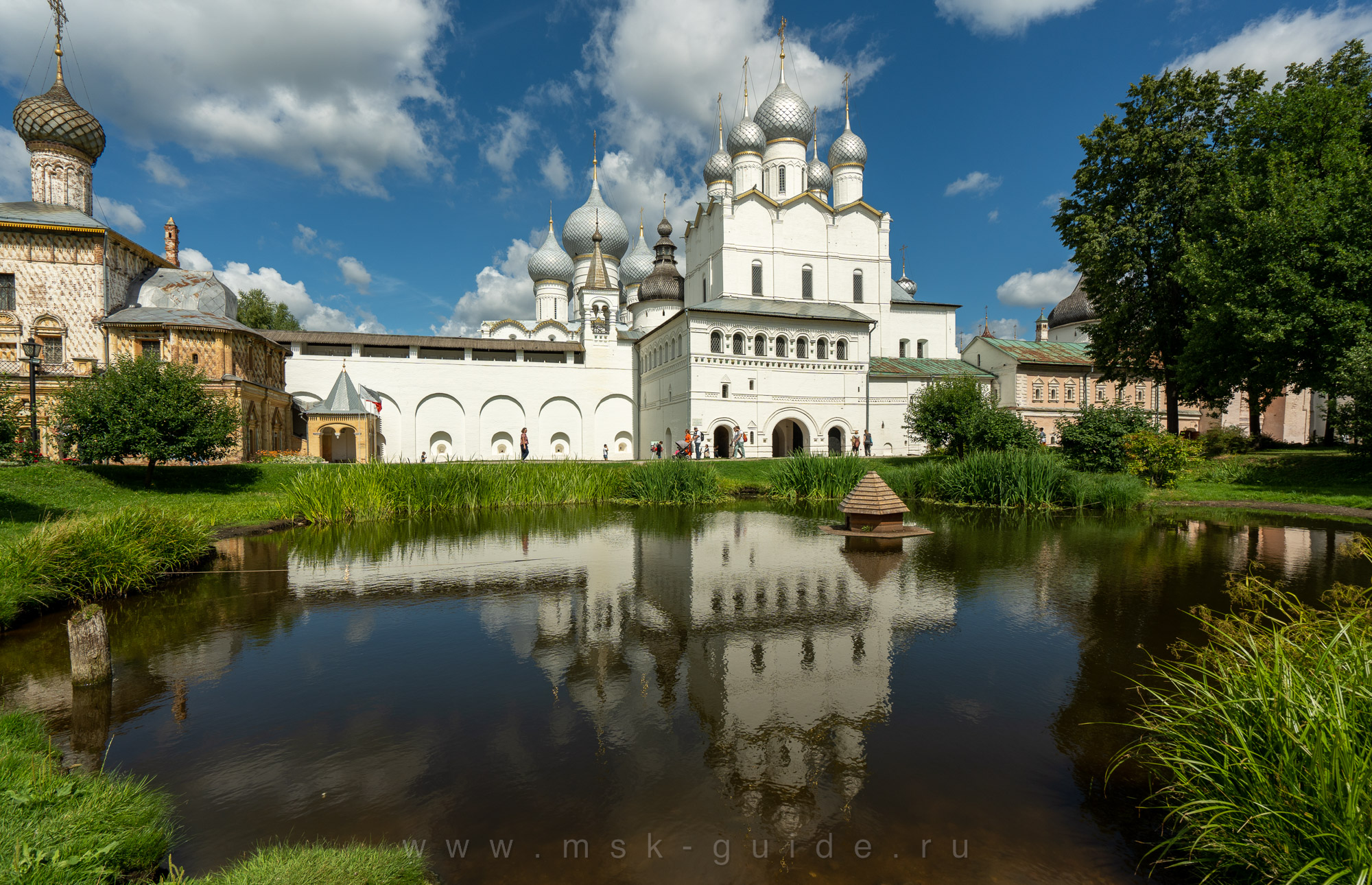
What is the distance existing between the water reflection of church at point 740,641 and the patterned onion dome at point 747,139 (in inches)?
1219

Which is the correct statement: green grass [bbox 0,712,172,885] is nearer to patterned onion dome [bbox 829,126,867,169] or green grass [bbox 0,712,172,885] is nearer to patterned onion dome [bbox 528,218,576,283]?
patterned onion dome [bbox 829,126,867,169]

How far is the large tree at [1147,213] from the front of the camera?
792 inches

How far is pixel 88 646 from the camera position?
4594mm

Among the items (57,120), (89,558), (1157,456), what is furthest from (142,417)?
(1157,456)

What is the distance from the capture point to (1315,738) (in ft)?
7.48

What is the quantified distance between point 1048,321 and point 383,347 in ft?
141

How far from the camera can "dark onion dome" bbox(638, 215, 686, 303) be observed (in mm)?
38438

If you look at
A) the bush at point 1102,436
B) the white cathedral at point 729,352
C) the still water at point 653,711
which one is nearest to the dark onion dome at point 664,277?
the white cathedral at point 729,352

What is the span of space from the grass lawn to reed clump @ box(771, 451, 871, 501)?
297 inches

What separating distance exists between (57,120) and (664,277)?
89.2 ft

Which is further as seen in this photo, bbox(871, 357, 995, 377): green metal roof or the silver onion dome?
the silver onion dome

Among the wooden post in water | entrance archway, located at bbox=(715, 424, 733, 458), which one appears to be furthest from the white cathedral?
the wooden post in water

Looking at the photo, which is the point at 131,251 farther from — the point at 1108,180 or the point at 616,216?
the point at 1108,180

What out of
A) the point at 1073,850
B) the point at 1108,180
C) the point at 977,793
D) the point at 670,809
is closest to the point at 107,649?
the point at 670,809
